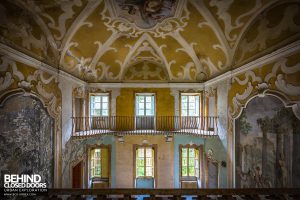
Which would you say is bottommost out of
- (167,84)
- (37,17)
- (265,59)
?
(265,59)

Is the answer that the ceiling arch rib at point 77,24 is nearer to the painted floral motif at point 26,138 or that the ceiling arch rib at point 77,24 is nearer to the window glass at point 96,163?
the painted floral motif at point 26,138

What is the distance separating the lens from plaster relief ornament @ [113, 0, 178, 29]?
275 inches

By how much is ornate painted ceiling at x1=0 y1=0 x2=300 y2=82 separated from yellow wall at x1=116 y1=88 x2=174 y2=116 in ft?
5.57

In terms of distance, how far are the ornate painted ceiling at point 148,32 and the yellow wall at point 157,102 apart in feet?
5.57

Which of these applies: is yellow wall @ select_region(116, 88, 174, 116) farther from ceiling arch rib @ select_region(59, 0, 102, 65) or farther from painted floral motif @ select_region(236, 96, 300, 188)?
painted floral motif @ select_region(236, 96, 300, 188)

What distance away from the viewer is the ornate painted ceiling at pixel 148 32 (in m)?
5.75

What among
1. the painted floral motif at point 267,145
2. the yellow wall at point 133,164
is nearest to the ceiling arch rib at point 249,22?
the painted floral motif at point 267,145

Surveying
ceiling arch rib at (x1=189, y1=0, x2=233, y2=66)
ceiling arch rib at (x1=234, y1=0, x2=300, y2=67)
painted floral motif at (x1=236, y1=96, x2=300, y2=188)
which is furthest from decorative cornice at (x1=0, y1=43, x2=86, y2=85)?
Result: painted floral motif at (x1=236, y1=96, x2=300, y2=188)

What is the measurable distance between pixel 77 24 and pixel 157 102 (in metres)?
6.90

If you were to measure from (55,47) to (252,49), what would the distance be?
7938 millimetres

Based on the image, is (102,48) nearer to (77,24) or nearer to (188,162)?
(77,24)

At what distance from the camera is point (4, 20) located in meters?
5.21

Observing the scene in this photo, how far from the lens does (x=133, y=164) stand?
12.2 meters

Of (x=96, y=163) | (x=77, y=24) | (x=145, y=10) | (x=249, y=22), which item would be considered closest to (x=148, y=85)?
(x=145, y=10)
